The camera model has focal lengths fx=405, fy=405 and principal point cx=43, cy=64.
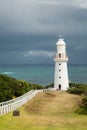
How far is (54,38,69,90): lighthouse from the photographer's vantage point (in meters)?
60.7

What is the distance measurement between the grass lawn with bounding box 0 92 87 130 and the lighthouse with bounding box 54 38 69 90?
9436mm

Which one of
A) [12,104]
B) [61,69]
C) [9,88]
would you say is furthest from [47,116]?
[61,69]

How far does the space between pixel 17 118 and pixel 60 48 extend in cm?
3243

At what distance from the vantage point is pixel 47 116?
111ft

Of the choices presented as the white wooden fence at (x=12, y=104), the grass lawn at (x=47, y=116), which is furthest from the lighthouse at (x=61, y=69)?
the white wooden fence at (x=12, y=104)

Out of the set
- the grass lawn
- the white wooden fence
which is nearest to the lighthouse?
the grass lawn

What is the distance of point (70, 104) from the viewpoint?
42.1 metres

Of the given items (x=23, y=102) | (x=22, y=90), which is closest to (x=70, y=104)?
(x=23, y=102)

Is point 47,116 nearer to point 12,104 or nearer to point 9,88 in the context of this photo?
point 12,104

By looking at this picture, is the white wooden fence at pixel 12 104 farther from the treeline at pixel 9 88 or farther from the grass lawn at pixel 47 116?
the treeline at pixel 9 88

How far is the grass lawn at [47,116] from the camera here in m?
27.6

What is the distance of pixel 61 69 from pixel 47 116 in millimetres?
27714

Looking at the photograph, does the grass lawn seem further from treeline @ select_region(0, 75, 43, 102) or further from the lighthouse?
the lighthouse

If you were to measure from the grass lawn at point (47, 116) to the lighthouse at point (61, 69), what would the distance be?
9436 mm
